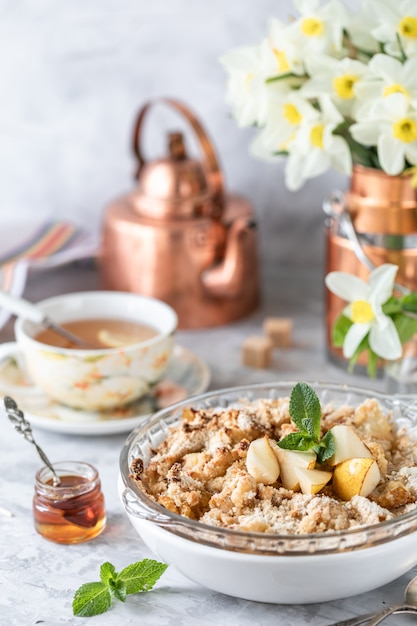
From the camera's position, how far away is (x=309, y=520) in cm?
91

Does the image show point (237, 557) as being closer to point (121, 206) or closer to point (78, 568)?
point (78, 568)

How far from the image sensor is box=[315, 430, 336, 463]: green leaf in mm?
989

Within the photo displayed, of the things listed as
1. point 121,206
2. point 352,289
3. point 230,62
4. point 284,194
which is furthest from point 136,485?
point 284,194

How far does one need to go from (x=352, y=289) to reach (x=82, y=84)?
86 cm

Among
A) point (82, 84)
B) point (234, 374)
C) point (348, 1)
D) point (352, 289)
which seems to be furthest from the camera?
point (82, 84)

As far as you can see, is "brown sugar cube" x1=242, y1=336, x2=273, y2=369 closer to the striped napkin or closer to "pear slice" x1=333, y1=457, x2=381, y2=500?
the striped napkin

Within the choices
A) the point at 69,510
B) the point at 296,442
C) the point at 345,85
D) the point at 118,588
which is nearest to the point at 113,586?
the point at 118,588

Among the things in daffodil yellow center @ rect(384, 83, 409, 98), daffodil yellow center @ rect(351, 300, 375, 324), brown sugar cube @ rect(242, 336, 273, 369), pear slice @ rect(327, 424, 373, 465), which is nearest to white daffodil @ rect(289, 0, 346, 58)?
daffodil yellow center @ rect(384, 83, 409, 98)

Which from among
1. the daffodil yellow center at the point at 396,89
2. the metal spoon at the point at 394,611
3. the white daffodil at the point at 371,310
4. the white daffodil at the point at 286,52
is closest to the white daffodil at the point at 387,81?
the daffodil yellow center at the point at 396,89

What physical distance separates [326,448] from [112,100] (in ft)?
3.71

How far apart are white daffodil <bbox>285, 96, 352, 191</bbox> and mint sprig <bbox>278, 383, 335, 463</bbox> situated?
449 mm

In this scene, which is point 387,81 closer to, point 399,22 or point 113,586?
point 399,22

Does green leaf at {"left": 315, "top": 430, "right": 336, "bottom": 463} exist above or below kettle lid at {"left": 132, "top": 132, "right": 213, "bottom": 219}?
below

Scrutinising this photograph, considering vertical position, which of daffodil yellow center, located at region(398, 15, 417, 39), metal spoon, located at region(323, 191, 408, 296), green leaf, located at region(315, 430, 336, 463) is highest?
daffodil yellow center, located at region(398, 15, 417, 39)
